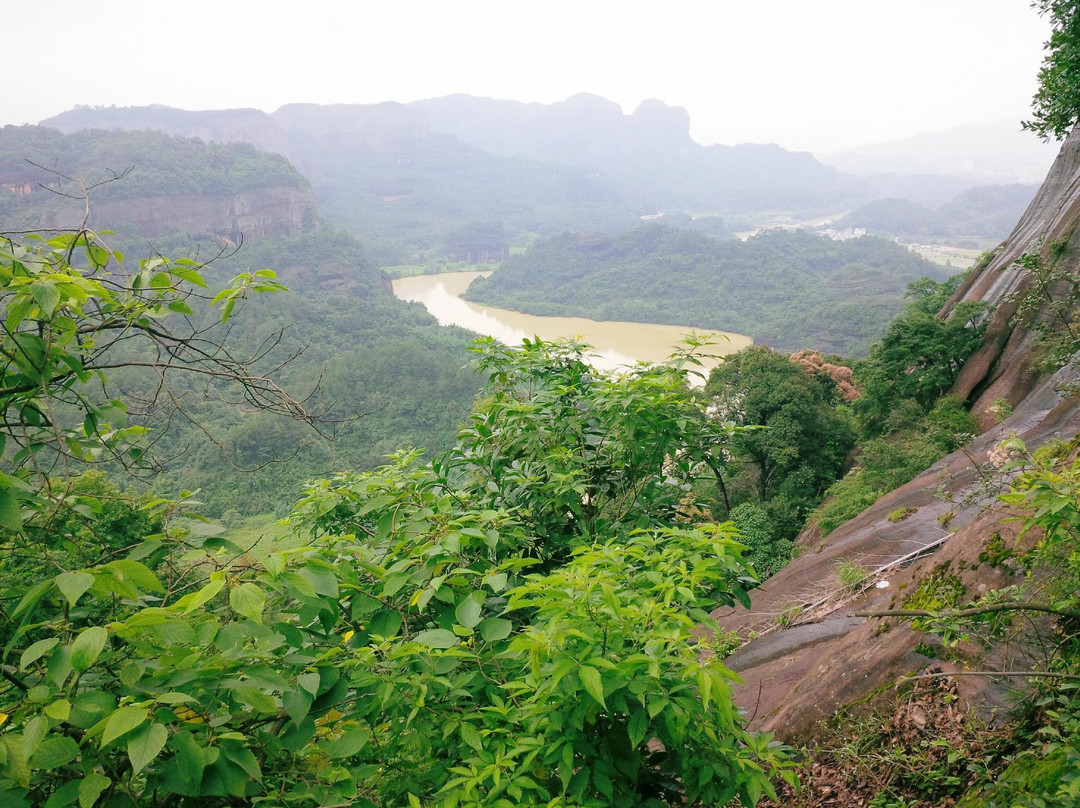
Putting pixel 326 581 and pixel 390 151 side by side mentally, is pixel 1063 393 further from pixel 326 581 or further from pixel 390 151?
pixel 390 151

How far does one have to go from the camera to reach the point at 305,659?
159 cm

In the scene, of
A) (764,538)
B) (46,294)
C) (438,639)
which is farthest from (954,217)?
(46,294)

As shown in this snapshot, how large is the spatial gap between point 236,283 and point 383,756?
147 cm

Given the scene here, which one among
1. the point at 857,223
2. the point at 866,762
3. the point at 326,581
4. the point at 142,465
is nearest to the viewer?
the point at 326,581

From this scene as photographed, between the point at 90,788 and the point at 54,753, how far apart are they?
0.33 ft

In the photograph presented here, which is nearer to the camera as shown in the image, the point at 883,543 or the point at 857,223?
the point at 883,543

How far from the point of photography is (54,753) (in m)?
1.29

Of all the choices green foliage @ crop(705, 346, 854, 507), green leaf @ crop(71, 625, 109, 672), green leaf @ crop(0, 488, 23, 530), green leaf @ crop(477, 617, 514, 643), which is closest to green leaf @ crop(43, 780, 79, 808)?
green leaf @ crop(71, 625, 109, 672)

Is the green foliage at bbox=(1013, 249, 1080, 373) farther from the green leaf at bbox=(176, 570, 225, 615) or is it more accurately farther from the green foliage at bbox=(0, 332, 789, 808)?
the green leaf at bbox=(176, 570, 225, 615)

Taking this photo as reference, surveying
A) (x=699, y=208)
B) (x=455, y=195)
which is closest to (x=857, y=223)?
(x=699, y=208)

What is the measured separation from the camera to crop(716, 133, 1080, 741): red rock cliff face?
3520mm

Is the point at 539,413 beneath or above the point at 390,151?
beneath

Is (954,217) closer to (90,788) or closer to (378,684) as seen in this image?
(378,684)

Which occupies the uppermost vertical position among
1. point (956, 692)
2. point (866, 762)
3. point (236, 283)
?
point (236, 283)
